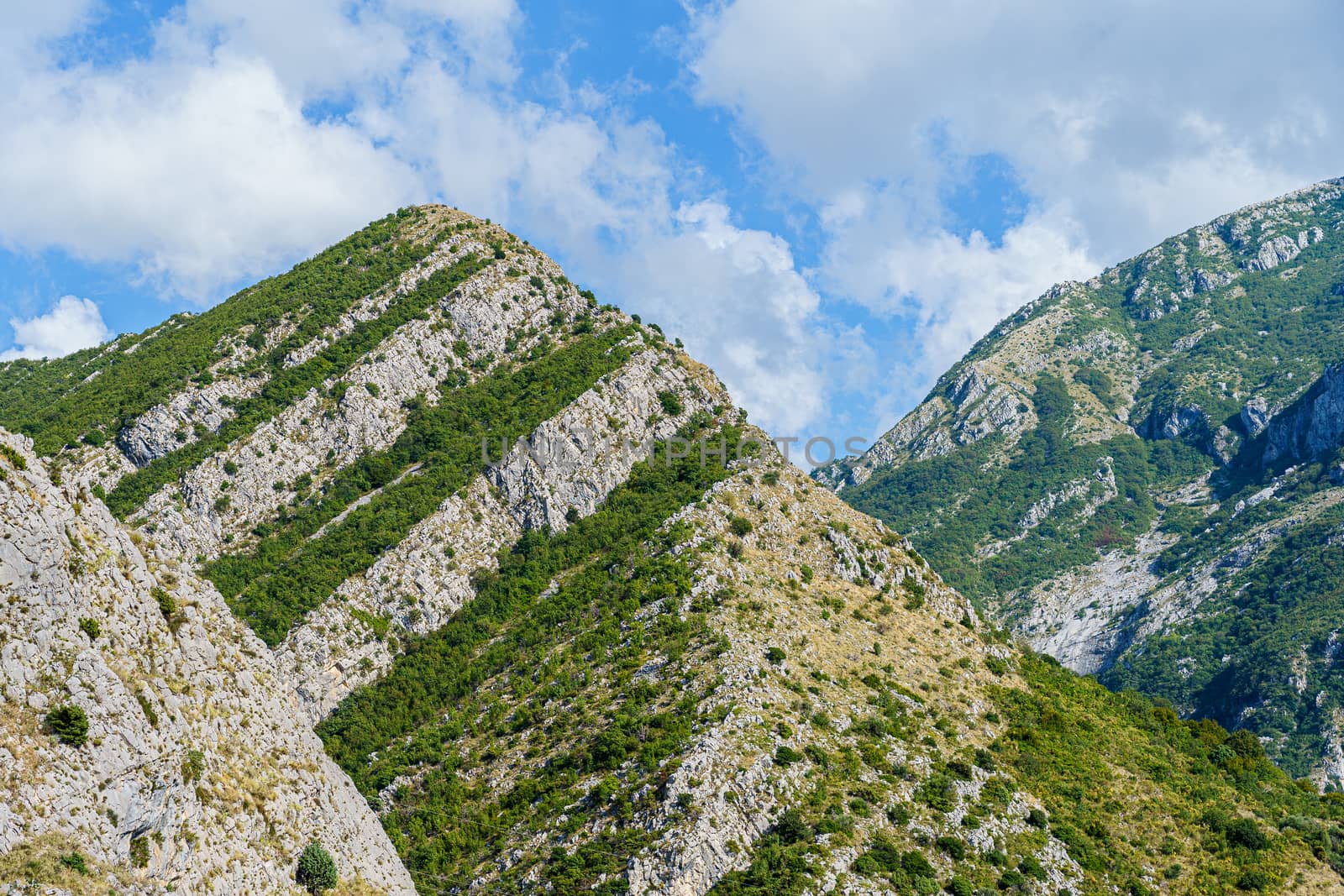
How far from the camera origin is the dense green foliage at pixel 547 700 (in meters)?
71.8

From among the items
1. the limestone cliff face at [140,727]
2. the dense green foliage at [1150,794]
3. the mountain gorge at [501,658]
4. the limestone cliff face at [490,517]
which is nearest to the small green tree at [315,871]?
the mountain gorge at [501,658]

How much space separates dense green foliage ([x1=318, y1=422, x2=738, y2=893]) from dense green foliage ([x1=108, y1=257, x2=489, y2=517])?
36.7 metres

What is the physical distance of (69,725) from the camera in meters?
41.1

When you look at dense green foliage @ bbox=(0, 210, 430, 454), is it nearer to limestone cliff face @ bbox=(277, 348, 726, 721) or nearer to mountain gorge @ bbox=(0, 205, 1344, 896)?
mountain gorge @ bbox=(0, 205, 1344, 896)

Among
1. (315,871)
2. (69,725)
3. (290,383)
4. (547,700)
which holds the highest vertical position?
(290,383)

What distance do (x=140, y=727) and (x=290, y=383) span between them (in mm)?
82559

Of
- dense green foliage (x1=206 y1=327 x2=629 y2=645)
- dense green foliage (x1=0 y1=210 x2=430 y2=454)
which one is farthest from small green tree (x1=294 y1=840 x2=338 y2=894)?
dense green foliage (x1=0 y1=210 x2=430 y2=454)

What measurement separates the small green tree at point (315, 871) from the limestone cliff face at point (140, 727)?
63 cm

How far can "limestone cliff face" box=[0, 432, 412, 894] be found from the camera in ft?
131

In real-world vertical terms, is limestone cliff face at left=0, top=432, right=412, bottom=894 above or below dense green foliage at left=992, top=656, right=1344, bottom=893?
above

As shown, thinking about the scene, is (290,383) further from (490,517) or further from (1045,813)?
(1045,813)

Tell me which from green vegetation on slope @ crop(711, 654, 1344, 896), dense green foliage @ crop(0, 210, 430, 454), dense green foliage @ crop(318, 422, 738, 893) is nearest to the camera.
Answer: green vegetation on slope @ crop(711, 654, 1344, 896)

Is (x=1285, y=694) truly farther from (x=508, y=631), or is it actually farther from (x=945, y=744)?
(x=508, y=631)

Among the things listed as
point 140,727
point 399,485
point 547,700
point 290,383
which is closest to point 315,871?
point 140,727
